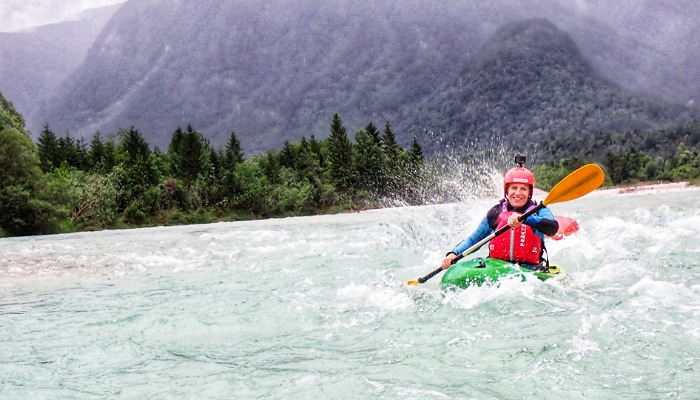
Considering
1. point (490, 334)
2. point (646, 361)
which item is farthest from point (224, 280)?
point (646, 361)

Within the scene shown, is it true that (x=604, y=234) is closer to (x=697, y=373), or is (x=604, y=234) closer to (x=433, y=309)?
(x=433, y=309)

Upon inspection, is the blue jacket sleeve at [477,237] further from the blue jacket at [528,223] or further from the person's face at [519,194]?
the person's face at [519,194]

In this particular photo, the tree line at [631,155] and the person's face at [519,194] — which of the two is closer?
the person's face at [519,194]

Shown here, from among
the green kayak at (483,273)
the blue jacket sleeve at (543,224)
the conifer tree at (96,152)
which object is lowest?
the green kayak at (483,273)

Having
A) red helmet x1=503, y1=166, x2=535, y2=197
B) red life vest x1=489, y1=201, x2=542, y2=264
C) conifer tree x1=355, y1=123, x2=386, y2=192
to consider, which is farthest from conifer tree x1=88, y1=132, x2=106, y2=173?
red life vest x1=489, y1=201, x2=542, y2=264

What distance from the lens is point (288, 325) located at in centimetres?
701

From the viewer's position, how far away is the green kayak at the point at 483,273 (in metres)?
7.41

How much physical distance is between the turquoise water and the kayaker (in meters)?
0.61

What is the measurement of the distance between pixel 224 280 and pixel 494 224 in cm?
534

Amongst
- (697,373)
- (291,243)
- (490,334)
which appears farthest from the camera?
(291,243)

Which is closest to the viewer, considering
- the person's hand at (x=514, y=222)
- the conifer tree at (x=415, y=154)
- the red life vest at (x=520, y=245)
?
the person's hand at (x=514, y=222)

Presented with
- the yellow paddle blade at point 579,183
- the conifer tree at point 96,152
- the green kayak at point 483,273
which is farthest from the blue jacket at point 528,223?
the conifer tree at point 96,152

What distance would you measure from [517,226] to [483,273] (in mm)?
876

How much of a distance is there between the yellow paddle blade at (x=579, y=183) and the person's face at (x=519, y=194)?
0.76 meters
